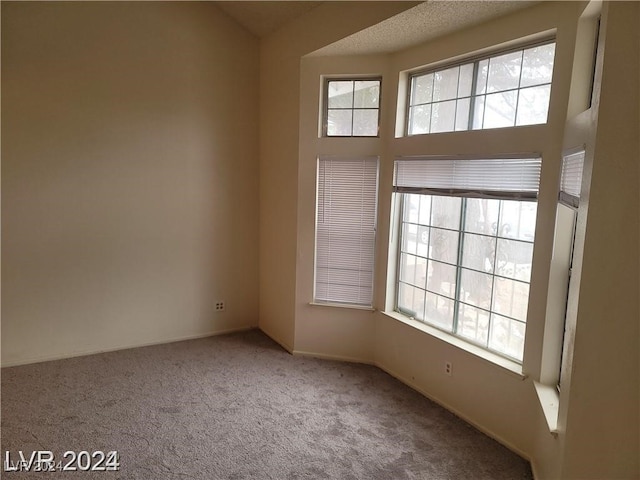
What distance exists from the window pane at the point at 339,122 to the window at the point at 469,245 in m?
0.58

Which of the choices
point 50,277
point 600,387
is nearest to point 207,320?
point 50,277

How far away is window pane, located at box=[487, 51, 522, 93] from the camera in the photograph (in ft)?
9.02

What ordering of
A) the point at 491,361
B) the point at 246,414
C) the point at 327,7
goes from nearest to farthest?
the point at 491,361 < the point at 246,414 < the point at 327,7

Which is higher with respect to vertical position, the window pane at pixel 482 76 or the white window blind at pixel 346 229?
the window pane at pixel 482 76

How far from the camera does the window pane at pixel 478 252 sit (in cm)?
294

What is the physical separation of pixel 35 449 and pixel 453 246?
301cm

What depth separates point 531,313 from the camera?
2.64m

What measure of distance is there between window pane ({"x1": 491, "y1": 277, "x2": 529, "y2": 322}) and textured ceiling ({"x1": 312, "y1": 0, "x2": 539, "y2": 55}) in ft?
5.48

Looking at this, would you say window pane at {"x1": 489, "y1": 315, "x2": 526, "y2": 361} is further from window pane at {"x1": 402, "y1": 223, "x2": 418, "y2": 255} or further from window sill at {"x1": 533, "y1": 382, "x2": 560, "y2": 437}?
window pane at {"x1": 402, "y1": 223, "x2": 418, "y2": 255}

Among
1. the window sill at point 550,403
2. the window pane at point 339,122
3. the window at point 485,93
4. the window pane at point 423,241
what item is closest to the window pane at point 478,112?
the window at point 485,93

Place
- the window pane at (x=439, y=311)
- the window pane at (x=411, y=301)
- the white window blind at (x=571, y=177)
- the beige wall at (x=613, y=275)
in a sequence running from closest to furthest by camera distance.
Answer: the beige wall at (x=613, y=275), the white window blind at (x=571, y=177), the window pane at (x=439, y=311), the window pane at (x=411, y=301)

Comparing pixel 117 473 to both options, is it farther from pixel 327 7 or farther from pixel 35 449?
pixel 327 7

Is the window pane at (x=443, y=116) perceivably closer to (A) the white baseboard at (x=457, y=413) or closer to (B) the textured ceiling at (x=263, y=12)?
(B) the textured ceiling at (x=263, y=12)

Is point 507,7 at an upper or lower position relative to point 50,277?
upper
